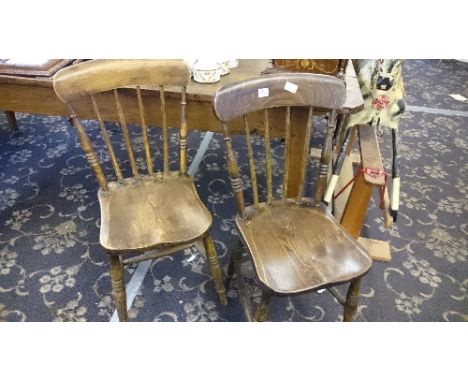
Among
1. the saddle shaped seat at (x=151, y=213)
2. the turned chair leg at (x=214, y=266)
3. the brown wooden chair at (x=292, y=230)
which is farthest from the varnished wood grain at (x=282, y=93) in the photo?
the turned chair leg at (x=214, y=266)

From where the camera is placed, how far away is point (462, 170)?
2680 mm

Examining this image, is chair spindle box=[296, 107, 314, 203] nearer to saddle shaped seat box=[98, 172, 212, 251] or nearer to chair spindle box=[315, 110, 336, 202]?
chair spindle box=[315, 110, 336, 202]

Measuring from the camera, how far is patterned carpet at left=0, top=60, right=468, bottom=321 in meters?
1.69

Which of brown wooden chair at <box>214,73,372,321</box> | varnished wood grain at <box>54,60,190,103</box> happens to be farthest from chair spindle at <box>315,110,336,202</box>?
varnished wood grain at <box>54,60,190,103</box>

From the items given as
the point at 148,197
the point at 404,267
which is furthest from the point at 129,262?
the point at 404,267

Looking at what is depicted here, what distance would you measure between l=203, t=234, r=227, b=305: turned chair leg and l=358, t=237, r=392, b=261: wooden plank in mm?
841

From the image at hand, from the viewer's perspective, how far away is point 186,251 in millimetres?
1994

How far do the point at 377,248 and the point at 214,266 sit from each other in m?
0.98

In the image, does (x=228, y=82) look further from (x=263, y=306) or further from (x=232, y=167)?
(x=263, y=306)

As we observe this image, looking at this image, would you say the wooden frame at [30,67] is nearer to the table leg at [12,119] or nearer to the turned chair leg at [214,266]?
the turned chair leg at [214,266]

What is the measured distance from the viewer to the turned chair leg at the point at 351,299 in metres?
1.28

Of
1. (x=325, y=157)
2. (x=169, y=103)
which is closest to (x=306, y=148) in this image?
(x=325, y=157)

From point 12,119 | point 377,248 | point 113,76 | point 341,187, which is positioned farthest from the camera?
point 12,119
